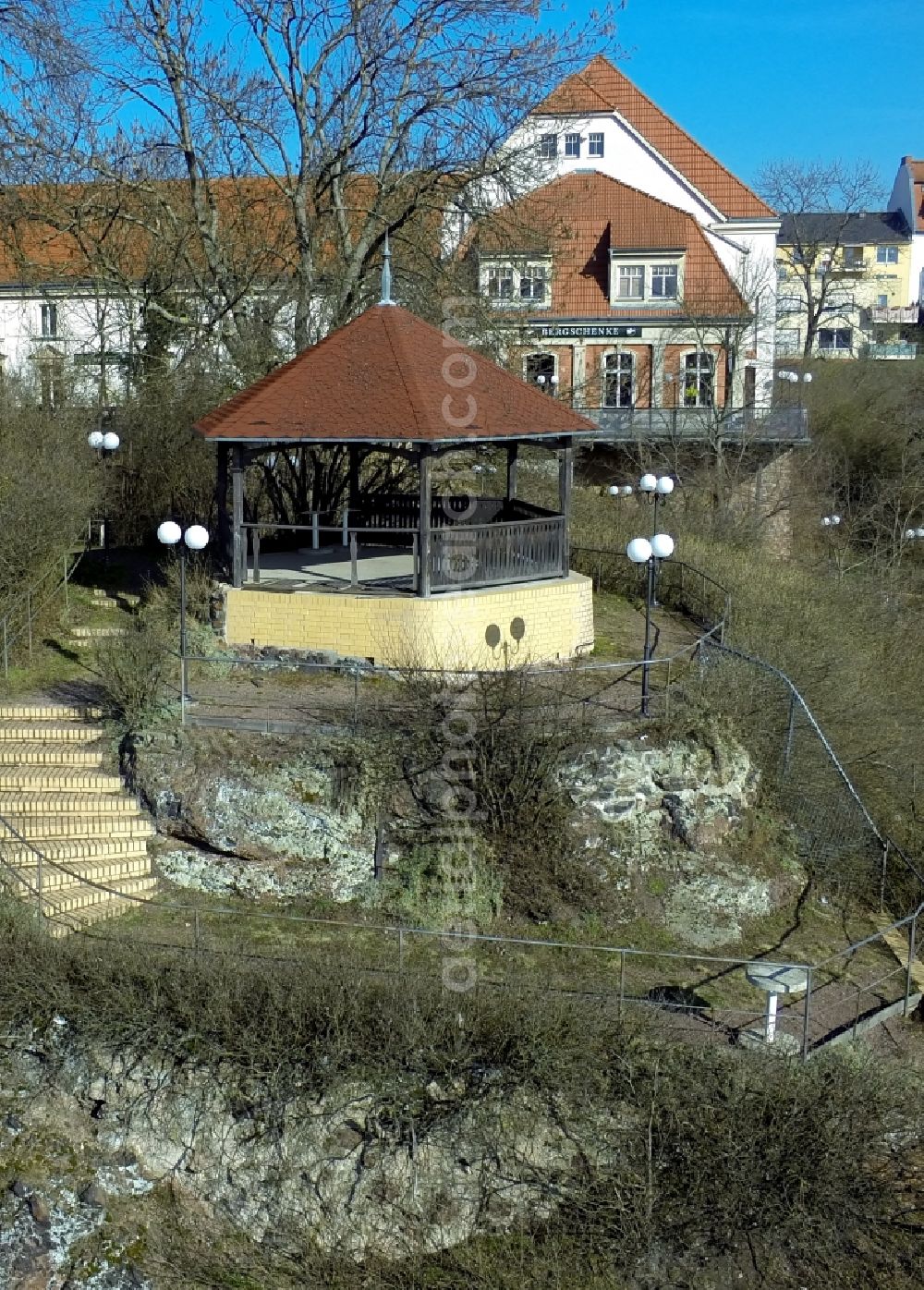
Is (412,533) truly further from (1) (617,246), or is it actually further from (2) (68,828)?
(1) (617,246)

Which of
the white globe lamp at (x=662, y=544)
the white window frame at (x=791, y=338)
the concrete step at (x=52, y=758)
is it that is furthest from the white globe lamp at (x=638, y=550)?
the white window frame at (x=791, y=338)

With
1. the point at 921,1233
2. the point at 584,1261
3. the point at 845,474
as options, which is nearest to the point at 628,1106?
the point at 584,1261

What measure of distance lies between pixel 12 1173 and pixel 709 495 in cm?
2352

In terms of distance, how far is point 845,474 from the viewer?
37.3m

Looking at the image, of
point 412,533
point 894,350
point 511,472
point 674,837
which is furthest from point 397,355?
point 894,350

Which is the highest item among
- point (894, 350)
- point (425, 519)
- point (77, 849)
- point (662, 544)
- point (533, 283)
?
point (533, 283)

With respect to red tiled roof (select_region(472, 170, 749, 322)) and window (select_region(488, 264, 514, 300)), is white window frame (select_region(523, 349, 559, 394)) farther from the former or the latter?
window (select_region(488, 264, 514, 300))

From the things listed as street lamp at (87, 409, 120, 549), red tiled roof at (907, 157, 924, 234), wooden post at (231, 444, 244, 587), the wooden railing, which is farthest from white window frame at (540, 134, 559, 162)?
red tiled roof at (907, 157, 924, 234)

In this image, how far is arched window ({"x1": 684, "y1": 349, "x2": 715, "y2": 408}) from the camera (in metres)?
34.9

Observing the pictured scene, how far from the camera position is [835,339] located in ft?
204

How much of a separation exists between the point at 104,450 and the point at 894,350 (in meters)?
41.0

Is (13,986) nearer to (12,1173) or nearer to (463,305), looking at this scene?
(12,1173)

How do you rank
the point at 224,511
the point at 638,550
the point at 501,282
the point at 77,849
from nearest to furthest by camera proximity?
1. the point at 77,849
2. the point at 638,550
3. the point at 224,511
4. the point at 501,282

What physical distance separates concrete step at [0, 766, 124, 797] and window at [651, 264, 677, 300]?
25.5m
